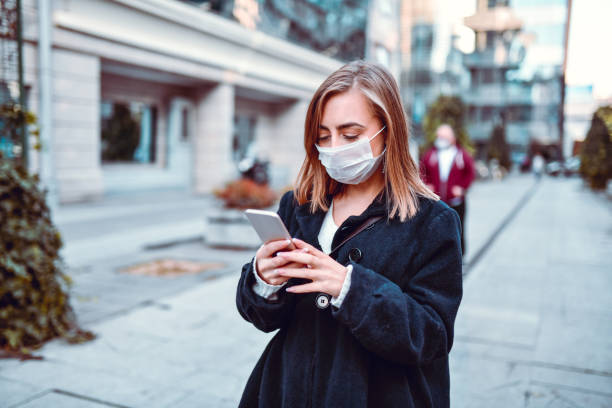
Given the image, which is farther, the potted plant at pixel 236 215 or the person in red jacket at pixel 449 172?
the potted plant at pixel 236 215

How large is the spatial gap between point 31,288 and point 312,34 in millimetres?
23024

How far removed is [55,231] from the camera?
4.24 metres

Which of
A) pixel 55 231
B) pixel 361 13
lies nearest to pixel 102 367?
pixel 55 231

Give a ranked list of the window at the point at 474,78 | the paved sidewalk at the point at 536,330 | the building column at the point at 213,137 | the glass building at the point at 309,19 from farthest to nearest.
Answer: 1. the window at the point at 474,78
2. the glass building at the point at 309,19
3. the building column at the point at 213,137
4. the paved sidewalk at the point at 536,330

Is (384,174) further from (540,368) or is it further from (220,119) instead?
(220,119)

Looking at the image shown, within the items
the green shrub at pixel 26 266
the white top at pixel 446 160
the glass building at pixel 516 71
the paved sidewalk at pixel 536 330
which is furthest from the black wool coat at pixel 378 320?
the glass building at pixel 516 71

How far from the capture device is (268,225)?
1.43 meters

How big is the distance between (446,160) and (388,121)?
5.92 metres

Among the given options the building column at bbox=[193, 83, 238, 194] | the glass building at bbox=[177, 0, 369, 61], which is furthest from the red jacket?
the glass building at bbox=[177, 0, 369, 61]

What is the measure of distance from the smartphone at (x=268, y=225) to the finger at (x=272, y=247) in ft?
0.04

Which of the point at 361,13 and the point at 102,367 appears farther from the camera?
the point at 361,13

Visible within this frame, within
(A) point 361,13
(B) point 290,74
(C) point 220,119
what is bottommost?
(C) point 220,119

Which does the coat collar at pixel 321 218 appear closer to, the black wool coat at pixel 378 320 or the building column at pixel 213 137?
the black wool coat at pixel 378 320

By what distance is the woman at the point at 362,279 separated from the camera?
1444 millimetres
